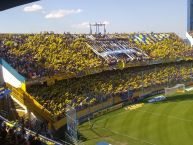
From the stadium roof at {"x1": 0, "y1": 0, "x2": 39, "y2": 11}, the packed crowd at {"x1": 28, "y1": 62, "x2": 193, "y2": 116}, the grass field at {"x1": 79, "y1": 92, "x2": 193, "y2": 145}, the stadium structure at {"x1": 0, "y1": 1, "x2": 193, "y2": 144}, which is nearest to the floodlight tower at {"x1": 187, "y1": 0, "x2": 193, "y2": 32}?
the stadium structure at {"x1": 0, "y1": 1, "x2": 193, "y2": 144}

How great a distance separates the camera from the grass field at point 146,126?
22781 mm

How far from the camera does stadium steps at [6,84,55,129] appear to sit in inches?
976

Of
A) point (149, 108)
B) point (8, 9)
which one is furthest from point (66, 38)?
point (8, 9)

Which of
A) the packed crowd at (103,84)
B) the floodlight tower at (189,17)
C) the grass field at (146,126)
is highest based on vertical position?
the floodlight tower at (189,17)

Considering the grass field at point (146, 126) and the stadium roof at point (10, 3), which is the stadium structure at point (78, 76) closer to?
the grass field at point (146, 126)

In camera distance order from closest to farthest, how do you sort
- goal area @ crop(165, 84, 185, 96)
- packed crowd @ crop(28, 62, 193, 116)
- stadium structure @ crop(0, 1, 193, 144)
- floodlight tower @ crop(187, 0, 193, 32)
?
stadium structure @ crop(0, 1, 193, 144)
packed crowd @ crop(28, 62, 193, 116)
goal area @ crop(165, 84, 185, 96)
floodlight tower @ crop(187, 0, 193, 32)

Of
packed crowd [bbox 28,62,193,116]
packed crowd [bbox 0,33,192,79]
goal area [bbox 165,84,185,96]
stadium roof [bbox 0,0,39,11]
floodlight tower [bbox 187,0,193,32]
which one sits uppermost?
floodlight tower [bbox 187,0,193,32]

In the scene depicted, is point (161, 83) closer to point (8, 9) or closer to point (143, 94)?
A: point (143, 94)

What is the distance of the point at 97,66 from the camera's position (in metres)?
35.4

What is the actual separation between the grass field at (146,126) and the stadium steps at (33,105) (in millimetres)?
2825

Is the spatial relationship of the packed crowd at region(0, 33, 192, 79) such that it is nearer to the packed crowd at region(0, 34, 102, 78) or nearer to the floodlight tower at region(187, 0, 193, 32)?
the packed crowd at region(0, 34, 102, 78)

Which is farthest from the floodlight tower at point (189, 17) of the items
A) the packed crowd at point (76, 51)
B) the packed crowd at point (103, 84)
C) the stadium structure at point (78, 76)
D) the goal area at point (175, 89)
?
the goal area at point (175, 89)

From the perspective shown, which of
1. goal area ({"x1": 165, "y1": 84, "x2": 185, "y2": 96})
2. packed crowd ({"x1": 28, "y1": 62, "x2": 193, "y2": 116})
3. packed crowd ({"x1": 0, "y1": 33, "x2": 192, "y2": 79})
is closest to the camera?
packed crowd ({"x1": 28, "y1": 62, "x2": 193, "y2": 116})

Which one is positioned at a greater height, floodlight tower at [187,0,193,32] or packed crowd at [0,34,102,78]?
floodlight tower at [187,0,193,32]
